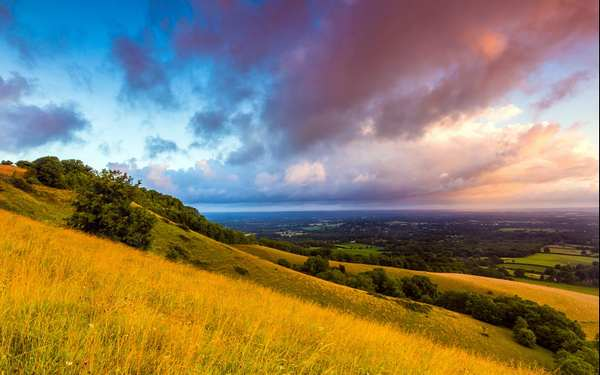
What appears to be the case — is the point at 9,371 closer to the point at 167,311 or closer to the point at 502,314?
the point at 167,311

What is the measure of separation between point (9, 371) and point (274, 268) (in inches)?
1488

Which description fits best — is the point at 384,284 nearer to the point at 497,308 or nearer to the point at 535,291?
the point at 497,308

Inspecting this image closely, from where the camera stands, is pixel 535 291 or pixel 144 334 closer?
pixel 144 334

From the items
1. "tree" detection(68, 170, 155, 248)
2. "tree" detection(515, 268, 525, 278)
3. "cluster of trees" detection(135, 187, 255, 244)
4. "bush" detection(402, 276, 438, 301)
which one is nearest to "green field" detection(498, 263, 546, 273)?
"tree" detection(515, 268, 525, 278)

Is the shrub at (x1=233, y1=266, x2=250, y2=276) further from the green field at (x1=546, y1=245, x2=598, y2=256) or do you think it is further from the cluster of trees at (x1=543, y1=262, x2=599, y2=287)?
the green field at (x1=546, y1=245, x2=598, y2=256)

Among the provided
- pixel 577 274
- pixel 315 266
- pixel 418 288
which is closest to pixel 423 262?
pixel 418 288

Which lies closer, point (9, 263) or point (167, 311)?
point (167, 311)

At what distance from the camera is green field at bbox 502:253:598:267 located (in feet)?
246

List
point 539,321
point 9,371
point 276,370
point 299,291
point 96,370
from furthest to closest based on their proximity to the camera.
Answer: point 539,321 → point 299,291 → point 276,370 → point 96,370 → point 9,371

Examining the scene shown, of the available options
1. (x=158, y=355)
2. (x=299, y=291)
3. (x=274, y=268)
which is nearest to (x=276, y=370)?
(x=158, y=355)

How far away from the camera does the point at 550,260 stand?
8406 centimetres

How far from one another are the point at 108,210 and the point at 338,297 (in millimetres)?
25476

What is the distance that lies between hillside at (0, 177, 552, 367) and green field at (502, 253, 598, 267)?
59191mm

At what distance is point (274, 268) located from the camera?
127 feet
